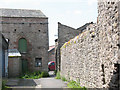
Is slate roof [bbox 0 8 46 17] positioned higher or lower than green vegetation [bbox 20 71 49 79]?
higher

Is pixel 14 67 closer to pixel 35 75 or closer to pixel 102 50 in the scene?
pixel 35 75

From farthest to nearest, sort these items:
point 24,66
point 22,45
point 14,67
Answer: point 22,45 → point 24,66 → point 14,67

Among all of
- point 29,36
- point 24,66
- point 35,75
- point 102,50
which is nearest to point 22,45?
point 29,36

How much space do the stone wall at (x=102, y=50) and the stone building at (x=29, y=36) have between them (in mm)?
13144

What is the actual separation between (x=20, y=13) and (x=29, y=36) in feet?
9.96

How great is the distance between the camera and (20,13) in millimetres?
23875

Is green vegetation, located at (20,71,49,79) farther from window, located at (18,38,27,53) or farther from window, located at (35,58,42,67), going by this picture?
window, located at (18,38,27,53)

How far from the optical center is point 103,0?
21.4 feet

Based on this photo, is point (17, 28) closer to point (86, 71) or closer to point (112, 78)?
point (86, 71)

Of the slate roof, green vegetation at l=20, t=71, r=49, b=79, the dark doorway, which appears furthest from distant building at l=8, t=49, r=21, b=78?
the slate roof

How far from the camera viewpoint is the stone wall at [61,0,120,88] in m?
5.64

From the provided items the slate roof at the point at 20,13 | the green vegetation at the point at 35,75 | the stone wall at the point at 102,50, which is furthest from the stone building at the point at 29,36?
the stone wall at the point at 102,50

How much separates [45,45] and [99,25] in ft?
54.0

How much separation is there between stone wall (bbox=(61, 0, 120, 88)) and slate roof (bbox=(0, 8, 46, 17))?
14357 millimetres
